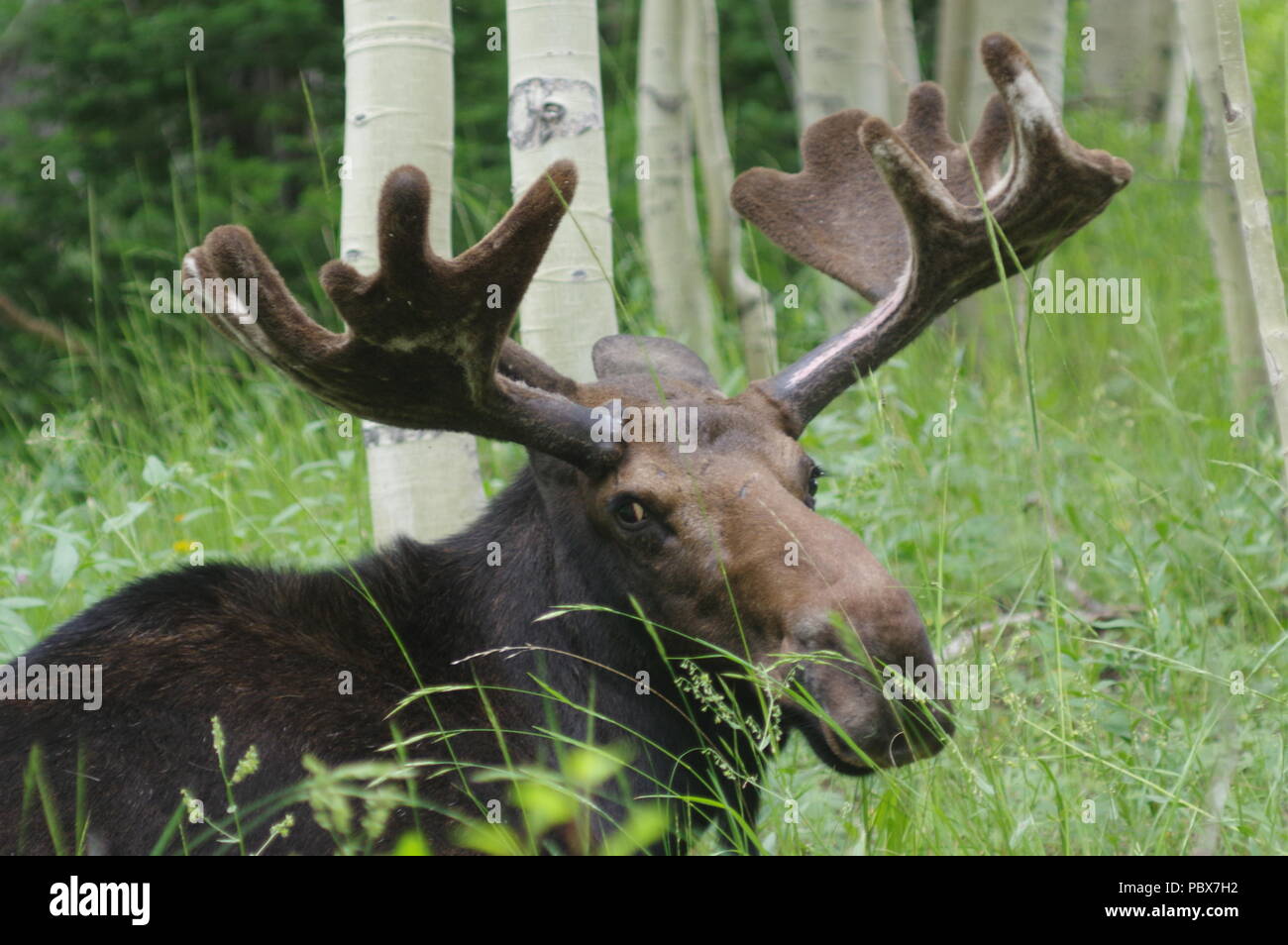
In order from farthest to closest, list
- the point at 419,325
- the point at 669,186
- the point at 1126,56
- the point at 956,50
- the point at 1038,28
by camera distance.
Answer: the point at 1126,56
the point at 956,50
the point at 669,186
the point at 1038,28
the point at 419,325

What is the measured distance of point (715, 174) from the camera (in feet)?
26.5

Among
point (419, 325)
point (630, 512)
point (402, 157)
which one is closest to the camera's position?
point (419, 325)

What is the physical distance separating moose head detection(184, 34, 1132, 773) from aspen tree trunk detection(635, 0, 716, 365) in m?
3.64

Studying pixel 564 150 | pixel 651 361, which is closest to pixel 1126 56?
pixel 564 150

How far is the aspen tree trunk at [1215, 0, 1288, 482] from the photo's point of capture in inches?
142

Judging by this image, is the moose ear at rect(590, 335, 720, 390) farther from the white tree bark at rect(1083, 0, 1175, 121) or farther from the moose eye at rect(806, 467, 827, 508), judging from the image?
the white tree bark at rect(1083, 0, 1175, 121)

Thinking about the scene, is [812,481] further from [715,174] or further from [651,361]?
[715,174]

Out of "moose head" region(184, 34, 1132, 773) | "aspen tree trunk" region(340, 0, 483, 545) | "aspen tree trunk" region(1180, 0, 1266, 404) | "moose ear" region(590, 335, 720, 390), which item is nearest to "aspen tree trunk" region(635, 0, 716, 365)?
"aspen tree trunk" region(1180, 0, 1266, 404)

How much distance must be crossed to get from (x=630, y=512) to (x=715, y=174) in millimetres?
4764

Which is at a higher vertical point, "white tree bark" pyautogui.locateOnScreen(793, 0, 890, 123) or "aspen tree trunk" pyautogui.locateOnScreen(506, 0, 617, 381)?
"white tree bark" pyautogui.locateOnScreen(793, 0, 890, 123)

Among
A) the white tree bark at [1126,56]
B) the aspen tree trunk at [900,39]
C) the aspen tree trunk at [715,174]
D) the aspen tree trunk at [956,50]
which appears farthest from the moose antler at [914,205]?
the white tree bark at [1126,56]

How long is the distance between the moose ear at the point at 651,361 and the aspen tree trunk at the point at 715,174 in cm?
337
